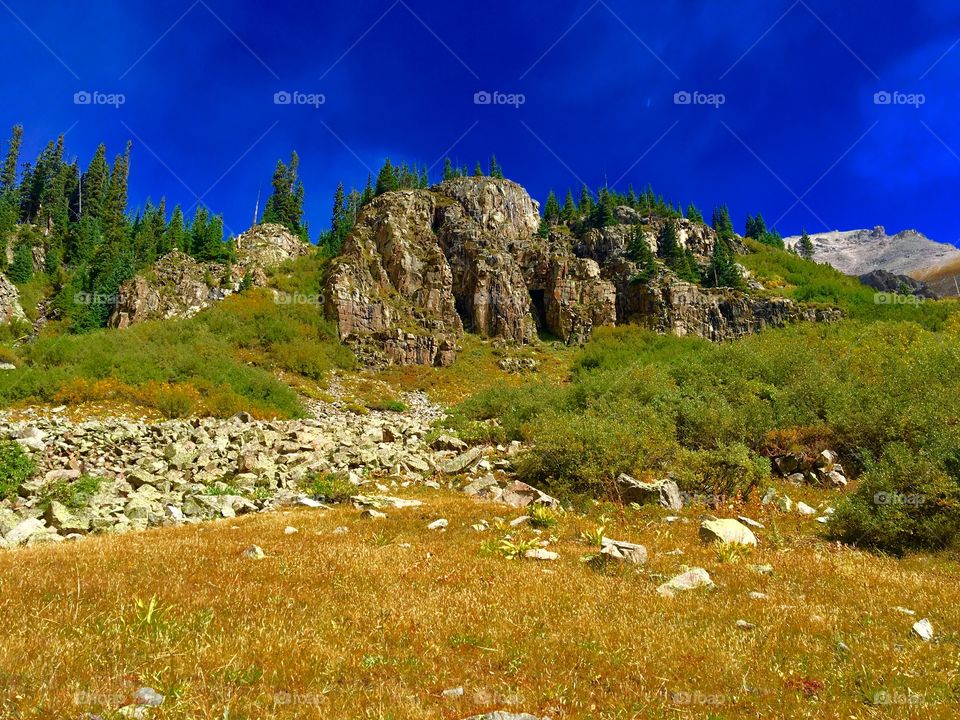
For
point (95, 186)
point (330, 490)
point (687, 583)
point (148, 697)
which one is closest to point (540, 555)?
Answer: point (687, 583)

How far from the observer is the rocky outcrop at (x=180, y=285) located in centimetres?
6153

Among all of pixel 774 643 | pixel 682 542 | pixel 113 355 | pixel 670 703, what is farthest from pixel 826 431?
pixel 113 355

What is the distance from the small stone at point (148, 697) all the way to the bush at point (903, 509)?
37.3 feet

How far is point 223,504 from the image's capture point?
13094 millimetres

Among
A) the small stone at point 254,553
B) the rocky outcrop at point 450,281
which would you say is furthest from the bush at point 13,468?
the rocky outcrop at point 450,281

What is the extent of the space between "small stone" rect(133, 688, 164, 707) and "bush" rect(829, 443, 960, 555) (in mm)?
11378

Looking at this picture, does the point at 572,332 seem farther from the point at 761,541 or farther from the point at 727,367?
the point at 761,541

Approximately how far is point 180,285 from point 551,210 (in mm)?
77680

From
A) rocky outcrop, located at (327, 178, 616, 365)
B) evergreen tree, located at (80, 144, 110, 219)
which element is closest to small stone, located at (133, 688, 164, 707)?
rocky outcrop, located at (327, 178, 616, 365)

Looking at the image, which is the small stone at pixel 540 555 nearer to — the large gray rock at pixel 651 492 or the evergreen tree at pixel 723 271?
the large gray rock at pixel 651 492

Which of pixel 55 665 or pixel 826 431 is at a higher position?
pixel 826 431

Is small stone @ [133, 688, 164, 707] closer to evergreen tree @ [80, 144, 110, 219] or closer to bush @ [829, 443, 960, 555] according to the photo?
bush @ [829, 443, 960, 555]

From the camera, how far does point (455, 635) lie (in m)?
5.39

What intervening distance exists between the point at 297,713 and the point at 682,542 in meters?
8.29
